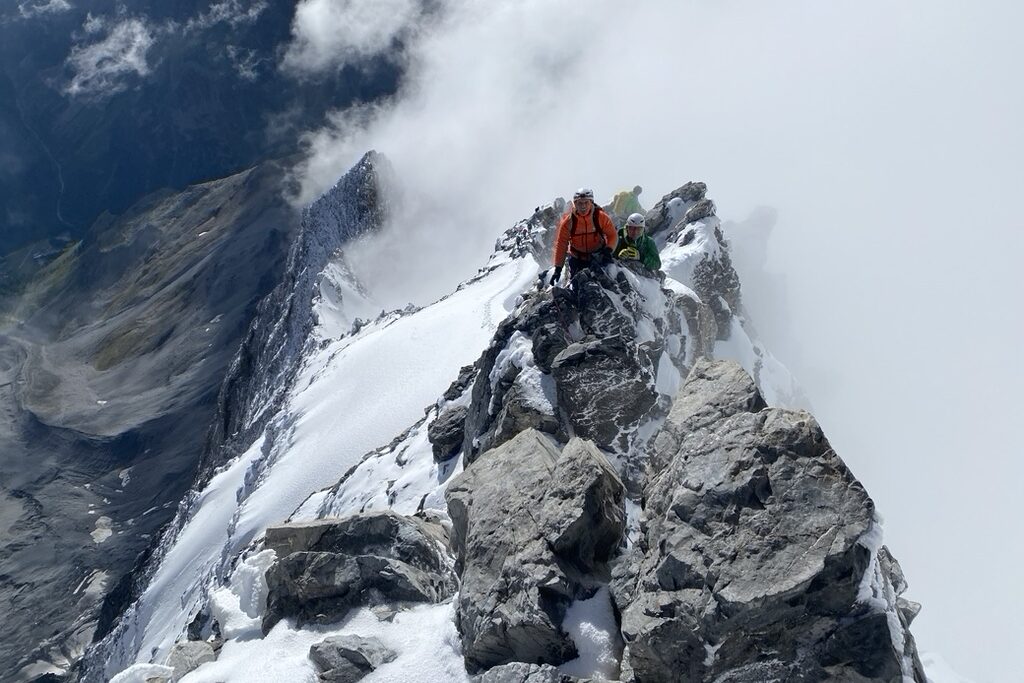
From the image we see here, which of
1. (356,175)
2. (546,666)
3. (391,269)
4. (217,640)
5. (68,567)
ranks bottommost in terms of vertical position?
(68,567)

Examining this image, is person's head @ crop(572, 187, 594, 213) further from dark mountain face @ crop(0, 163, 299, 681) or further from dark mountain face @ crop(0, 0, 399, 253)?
dark mountain face @ crop(0, 0, 399, 253)

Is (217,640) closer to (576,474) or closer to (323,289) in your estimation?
(576,474)

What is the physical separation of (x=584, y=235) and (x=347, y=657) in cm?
1097

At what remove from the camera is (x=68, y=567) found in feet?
194

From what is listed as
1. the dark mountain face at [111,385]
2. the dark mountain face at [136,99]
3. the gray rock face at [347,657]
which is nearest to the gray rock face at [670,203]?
the gray rock face at [347,657]

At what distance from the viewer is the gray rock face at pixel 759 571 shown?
10.3m

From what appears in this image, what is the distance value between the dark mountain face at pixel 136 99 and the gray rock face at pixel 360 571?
4666 inches

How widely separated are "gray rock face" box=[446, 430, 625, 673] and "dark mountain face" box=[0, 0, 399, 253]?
4790 inches

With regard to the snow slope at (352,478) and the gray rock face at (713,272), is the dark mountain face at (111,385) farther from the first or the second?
the gray rock face at (713,272)

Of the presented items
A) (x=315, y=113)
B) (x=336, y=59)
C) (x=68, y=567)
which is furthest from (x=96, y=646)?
(x=336, y=59)

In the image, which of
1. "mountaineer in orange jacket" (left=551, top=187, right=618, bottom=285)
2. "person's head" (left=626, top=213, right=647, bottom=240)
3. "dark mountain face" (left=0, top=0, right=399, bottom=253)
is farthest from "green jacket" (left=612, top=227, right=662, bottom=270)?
"dark mountain face" (left=0, top=0, right=399, bottom=253)

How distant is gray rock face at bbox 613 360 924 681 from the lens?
10.3 metres

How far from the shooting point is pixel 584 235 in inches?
810

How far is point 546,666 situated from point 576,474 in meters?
3.10
